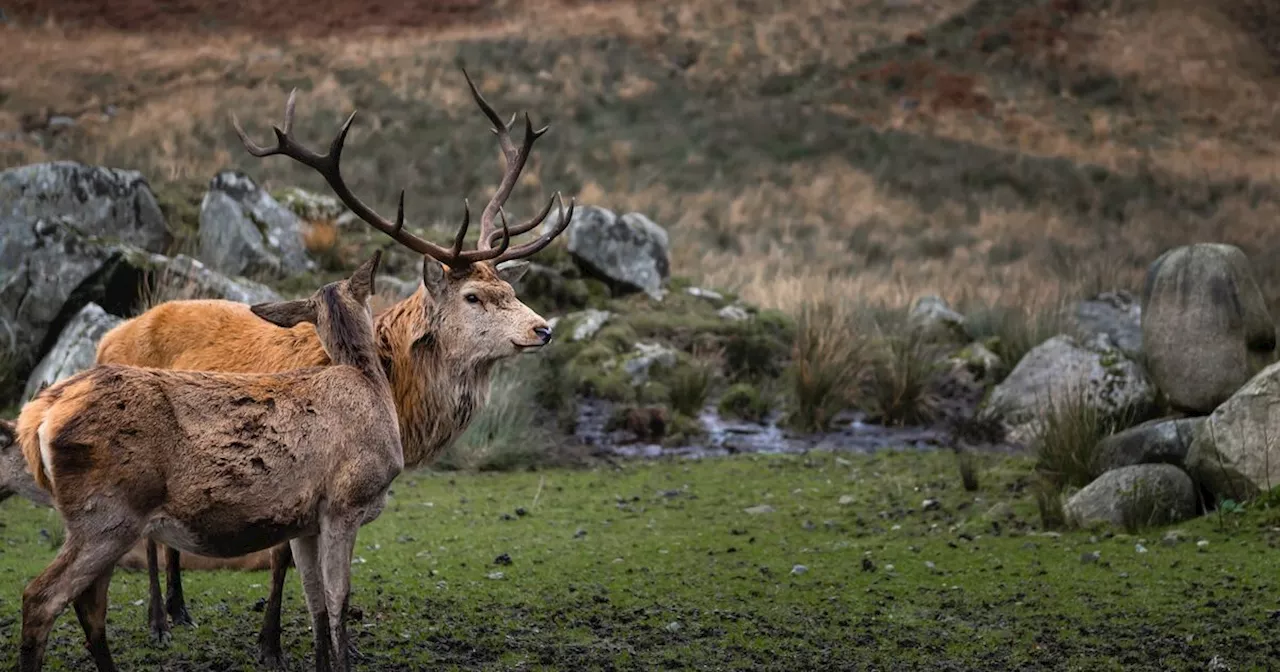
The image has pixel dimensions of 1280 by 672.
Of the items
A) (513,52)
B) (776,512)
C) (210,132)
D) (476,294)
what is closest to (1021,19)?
(513,52)

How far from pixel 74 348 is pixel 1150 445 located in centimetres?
921

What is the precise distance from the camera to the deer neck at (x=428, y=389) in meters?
7.81

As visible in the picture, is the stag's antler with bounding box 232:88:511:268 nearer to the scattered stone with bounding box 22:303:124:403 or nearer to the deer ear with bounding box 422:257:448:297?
the deer ear with bounding box 422:257:448:297

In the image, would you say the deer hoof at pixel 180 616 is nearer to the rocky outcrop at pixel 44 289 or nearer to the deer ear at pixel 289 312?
the deer ear at pixel 289 312

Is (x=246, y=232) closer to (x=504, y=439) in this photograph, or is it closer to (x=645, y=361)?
(x=504, y=439)

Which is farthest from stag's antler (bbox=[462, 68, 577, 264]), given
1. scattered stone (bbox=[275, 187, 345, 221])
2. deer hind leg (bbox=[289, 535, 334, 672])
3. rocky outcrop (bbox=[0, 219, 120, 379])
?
scattered stone (bbox=[275, 187, 345, 221])

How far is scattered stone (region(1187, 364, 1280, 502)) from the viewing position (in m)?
9.98

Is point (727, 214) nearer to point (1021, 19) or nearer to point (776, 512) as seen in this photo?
point (1021, 19)

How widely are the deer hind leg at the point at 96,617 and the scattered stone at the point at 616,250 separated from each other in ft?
42.7

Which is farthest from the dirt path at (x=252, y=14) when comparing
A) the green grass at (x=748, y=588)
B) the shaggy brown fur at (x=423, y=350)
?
the shaggy brown fur at (x=423, y=350)

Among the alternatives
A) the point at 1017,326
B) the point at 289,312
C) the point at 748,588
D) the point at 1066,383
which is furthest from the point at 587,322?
the point at 289,312

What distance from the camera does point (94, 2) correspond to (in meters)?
38.8

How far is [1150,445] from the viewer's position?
10914mm

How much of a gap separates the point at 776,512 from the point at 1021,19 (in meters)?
40.2
